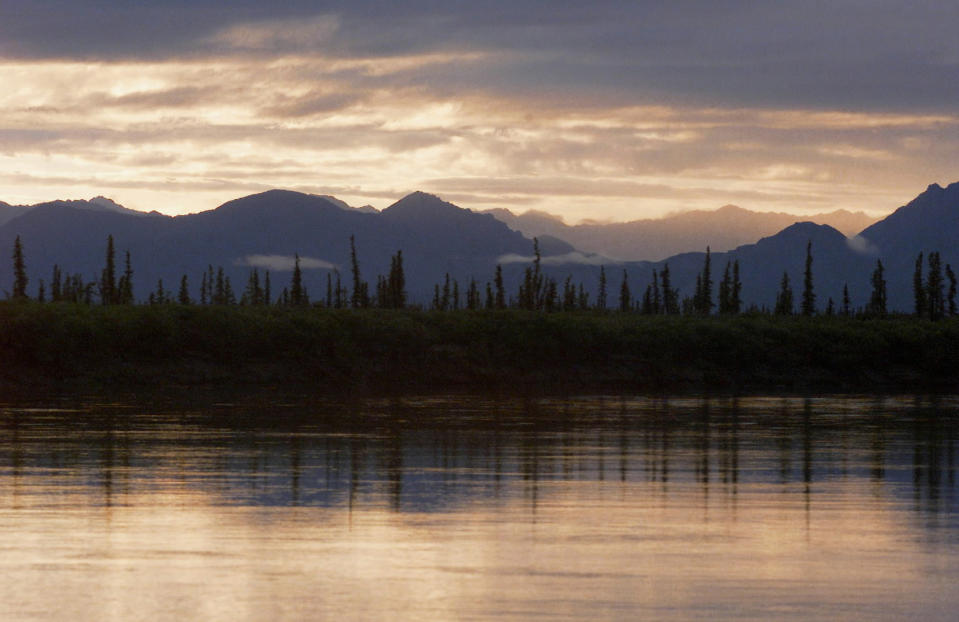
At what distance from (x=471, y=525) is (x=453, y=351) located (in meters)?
57.2

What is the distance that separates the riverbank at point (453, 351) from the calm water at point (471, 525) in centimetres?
3146

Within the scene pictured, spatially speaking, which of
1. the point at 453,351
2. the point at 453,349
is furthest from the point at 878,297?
the point at 453,351

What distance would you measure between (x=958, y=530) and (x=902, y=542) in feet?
4.35

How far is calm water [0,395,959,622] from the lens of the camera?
12.1 metres

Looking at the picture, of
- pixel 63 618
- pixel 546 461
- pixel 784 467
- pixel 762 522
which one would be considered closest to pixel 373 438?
pixel 546 461

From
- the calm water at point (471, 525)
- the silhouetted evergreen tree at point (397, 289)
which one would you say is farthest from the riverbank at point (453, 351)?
the calm water at point (471, 525)

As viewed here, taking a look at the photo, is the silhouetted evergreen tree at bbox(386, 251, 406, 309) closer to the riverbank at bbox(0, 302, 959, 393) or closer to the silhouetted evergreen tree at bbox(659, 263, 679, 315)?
the riverbank at bbox(0, 302, 959, 393)

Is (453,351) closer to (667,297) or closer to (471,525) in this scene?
(471,525)

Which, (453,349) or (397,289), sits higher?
(397,289)

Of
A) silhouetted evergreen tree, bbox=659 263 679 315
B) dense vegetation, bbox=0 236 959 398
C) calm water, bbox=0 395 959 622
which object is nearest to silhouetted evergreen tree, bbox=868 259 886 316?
silhouetted evergreen tree, bbox=659 263 679 315

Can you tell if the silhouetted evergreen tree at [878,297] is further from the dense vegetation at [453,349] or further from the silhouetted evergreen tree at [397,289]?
the silhouetted evergreen tree at [397,289]

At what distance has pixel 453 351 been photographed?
241 feet

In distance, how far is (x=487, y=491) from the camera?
1970 cm

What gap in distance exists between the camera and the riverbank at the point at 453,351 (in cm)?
6481
